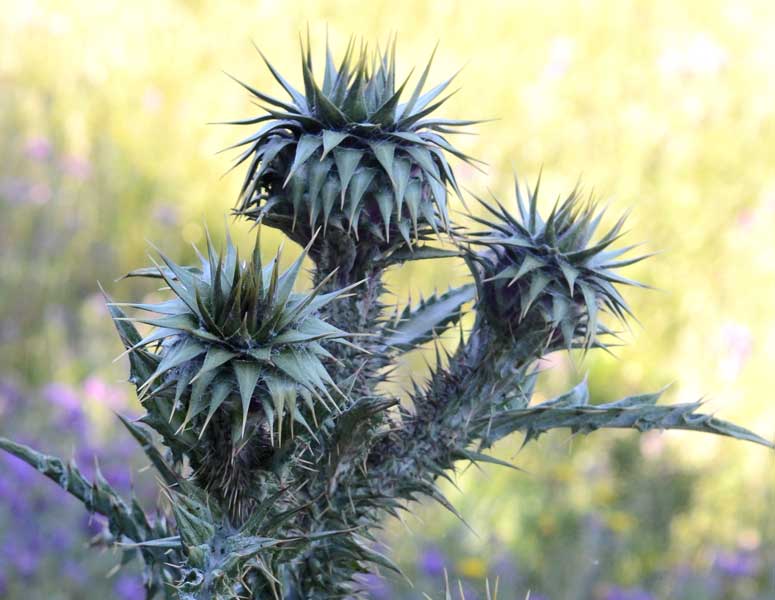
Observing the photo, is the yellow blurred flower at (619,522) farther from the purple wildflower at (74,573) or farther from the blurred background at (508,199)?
the purple wildflower at (74,573)

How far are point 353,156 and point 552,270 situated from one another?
1.49 feet

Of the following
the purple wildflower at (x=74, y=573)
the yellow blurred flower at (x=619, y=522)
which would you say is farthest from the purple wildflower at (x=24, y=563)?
the yellow blurred flower at (x=619, y=522)

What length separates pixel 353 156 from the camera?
1.45 m

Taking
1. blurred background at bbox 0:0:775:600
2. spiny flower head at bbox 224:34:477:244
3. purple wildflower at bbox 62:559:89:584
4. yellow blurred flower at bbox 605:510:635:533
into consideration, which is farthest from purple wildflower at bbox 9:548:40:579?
spiny flower head at bbox 224:34:477:244

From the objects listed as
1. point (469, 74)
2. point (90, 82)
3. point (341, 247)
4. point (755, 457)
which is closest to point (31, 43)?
point (90, 82)

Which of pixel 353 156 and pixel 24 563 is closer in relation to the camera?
pixel 353 156

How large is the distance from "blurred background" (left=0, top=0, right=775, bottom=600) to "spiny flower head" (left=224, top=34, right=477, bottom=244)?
2168 millimetres

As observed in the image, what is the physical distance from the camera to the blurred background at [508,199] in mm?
5500

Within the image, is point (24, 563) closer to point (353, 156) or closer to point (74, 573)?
point (74, 573)

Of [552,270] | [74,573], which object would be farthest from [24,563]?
[552,270]

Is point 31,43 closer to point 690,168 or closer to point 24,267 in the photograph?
point 24,267

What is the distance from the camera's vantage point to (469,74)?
409 inches

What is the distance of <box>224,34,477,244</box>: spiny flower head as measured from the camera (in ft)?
4.78

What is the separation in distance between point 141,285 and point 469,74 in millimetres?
4922
